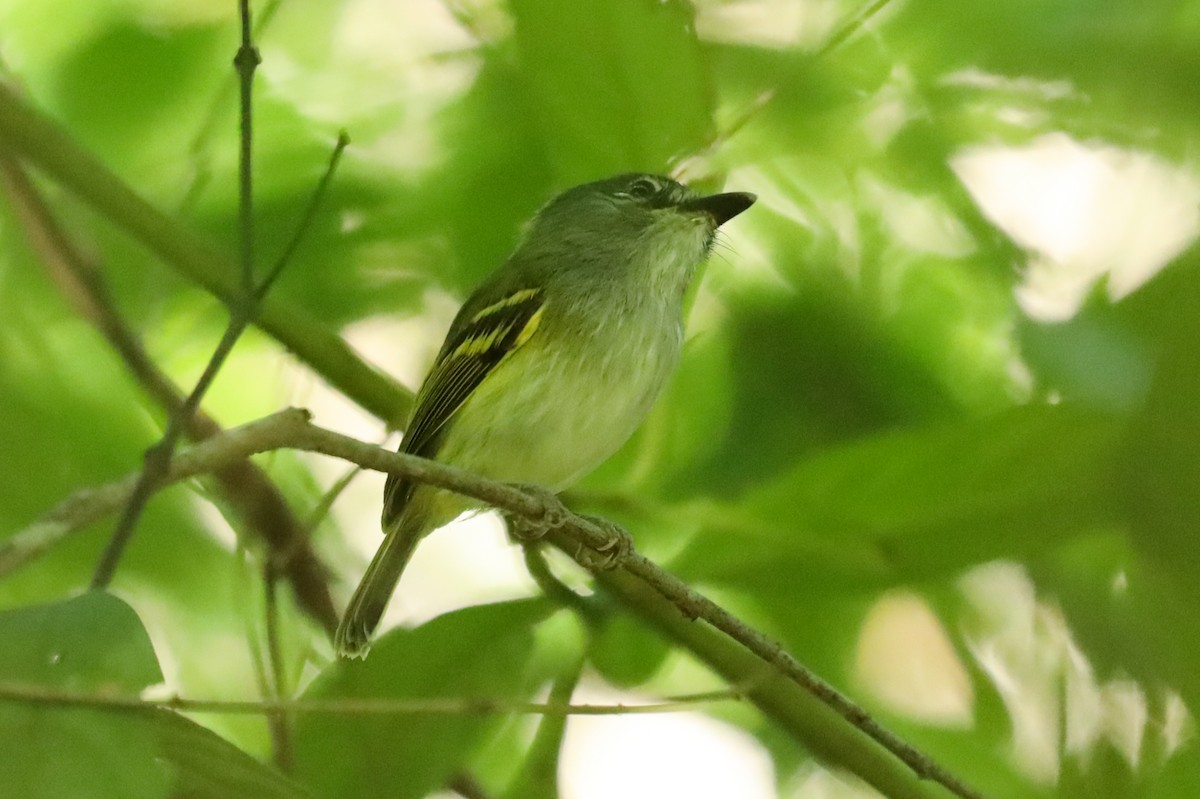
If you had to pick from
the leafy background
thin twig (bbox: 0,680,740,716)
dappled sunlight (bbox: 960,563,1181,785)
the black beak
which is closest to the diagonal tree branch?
the leafy background

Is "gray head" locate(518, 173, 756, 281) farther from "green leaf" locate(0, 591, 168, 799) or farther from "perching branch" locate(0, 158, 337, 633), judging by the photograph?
"green leaf" locate(0, 591, 168, 799)

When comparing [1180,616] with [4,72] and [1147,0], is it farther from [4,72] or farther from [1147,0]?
[4,72]

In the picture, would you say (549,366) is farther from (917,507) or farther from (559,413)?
(917,507)

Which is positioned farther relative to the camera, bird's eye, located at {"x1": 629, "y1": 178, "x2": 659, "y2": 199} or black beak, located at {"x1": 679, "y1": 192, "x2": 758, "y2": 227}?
bird's eye, located at {"x1": 629, "y1": 178, "x2": 659, "y2": 199}

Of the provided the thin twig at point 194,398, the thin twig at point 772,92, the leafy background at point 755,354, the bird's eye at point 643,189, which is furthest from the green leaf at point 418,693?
the bird's eye at point 643,189

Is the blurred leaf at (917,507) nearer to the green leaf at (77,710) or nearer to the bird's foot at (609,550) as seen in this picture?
the bird's foot at (609,550)

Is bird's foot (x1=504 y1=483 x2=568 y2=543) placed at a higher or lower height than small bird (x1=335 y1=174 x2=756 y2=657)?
lower

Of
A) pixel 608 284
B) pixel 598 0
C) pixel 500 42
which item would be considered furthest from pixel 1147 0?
pixel 608 284
